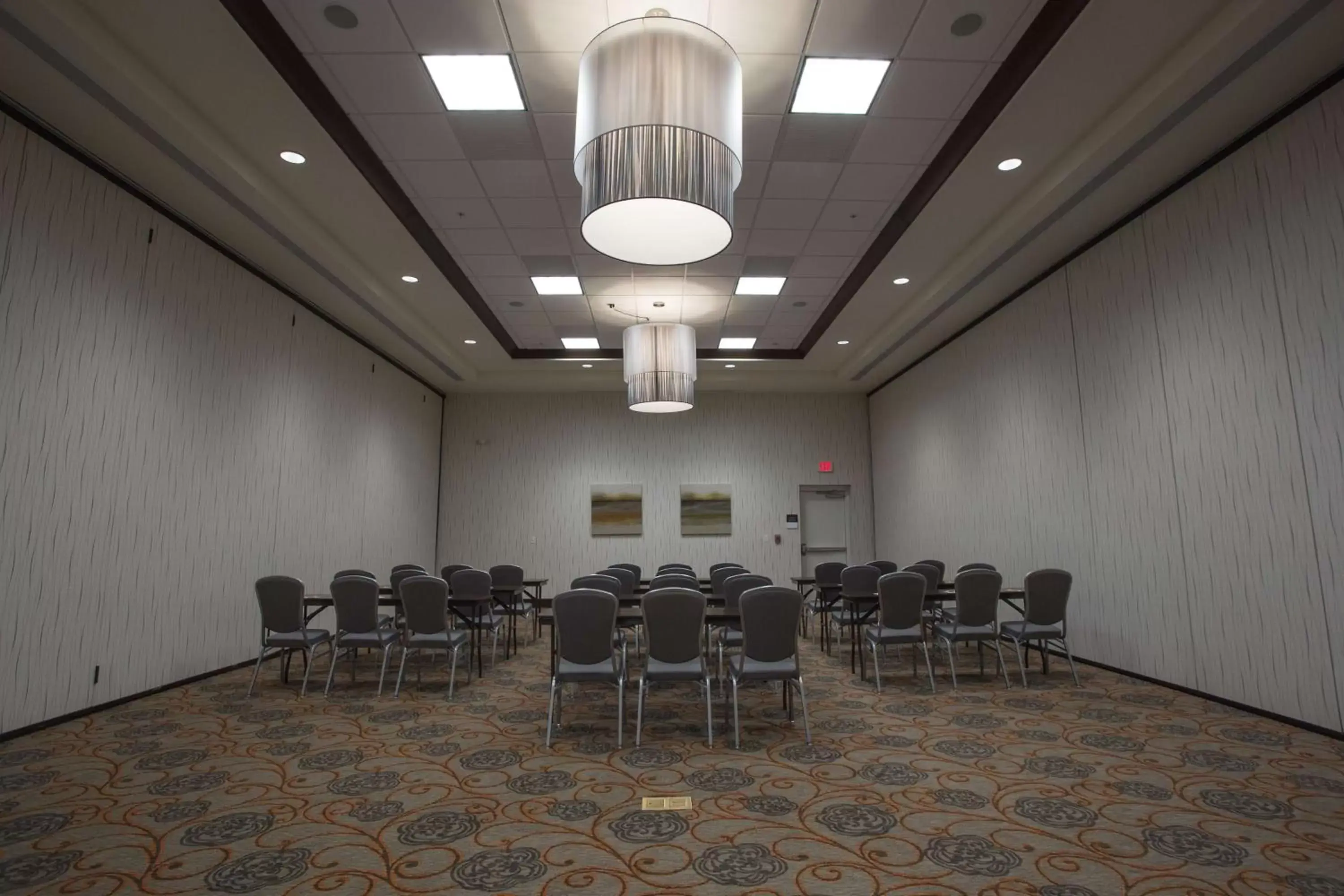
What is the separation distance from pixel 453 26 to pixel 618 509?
969cm

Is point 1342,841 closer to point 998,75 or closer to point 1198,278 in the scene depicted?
point 1198,278

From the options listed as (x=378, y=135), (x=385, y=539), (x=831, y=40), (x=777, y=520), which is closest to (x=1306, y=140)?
(x=831, y=40)

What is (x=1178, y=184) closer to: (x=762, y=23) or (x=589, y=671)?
(x=762, y=23)

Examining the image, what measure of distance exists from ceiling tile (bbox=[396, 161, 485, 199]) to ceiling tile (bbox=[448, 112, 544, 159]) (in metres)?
0.27

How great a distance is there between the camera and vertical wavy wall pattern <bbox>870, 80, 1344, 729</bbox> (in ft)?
14.7

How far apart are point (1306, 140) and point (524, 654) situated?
8214mm

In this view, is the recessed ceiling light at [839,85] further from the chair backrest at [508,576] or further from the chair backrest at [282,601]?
the chair backrest at [508,576]

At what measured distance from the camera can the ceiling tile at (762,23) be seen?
13.4ft

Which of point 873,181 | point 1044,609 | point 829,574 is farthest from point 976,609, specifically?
point 873,181

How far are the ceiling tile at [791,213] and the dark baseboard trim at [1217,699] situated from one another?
480cm

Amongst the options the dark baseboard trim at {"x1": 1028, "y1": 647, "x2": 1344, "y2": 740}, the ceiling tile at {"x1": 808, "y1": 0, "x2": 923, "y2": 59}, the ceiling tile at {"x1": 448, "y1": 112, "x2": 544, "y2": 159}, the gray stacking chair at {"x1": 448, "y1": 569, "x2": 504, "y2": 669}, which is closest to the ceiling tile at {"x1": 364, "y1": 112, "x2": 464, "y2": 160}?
the ceiling tile at {"x1": 448, "y1": 112, "x2": 544, "y2": 159}

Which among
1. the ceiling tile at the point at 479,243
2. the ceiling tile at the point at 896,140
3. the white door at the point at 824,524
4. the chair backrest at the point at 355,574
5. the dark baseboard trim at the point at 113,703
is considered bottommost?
the dark baseboard trim at the point at 113,703

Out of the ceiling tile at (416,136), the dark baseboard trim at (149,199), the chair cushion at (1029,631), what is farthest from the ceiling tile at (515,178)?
the chair cushion at (1029,631)

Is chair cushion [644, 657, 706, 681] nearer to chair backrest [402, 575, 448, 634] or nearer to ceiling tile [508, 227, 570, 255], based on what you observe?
chair backrest [402, 575, 448, 634]
